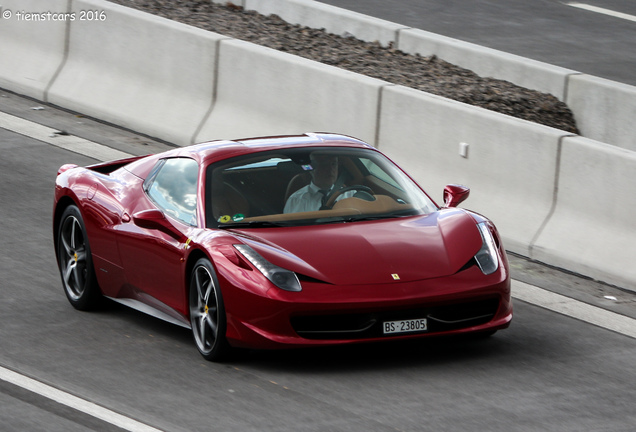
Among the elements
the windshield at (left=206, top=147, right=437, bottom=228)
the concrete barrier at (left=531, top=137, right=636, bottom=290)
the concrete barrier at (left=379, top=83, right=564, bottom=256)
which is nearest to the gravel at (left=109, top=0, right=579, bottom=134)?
the concrete barrier at (left=379, top=83, right=564, bottom=256)

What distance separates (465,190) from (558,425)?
2.52 metres

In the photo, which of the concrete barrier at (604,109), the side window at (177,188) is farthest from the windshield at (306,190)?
the concrete barrier at (604,109)

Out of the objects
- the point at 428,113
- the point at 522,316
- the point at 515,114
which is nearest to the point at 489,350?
the point at 522,316

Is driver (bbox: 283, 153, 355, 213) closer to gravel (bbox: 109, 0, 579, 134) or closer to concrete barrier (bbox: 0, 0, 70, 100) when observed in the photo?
gravel (bbox: 109, 0, 579, 134)

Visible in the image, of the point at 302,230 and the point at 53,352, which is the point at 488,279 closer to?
the point at 302,230

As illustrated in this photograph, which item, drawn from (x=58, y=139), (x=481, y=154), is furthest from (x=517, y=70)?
(x=58, y=139)

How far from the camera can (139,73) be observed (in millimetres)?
15258

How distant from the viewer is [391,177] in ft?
28.2

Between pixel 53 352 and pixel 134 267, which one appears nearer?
pixel 53 352

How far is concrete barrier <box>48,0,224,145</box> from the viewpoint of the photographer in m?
14.5

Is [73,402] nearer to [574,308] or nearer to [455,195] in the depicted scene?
[455,195]

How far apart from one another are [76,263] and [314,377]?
8.86 feet

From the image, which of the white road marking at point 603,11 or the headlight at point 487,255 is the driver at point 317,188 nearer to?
the headlight at point 487,255

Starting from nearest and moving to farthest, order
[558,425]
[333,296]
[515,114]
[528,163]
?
1. [558,425]
2. [333,296]
3. [528,163]
4. [515,114]
